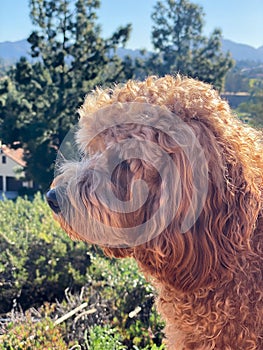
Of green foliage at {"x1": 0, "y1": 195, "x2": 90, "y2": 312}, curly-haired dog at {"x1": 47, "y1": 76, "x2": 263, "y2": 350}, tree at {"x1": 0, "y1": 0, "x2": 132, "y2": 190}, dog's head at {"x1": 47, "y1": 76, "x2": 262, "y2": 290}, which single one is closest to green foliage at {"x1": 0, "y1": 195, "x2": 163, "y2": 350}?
green foliage at {"x1": 0, "y1": 195, "x2": 90, "y2": 312}

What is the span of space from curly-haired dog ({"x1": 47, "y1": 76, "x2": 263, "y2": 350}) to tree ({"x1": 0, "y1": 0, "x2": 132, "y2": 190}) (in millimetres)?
17498

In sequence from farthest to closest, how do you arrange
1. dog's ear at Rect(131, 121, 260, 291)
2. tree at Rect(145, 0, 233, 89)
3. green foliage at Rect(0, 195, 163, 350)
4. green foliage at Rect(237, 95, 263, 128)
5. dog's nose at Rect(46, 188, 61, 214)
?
tree at Rect(145, 0, 233, 89)
green foliage at Rect(0, 195, 163, 350)
green foliage at Rect(237, 95, 263, 128)
dog's nose at Rect(46, 188, 61, 214)
dog's ear at Rect(131, 121, 260, 291)

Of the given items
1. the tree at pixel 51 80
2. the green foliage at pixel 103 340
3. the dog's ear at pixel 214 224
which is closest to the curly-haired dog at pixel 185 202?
the dog's ear at pixel 214 224

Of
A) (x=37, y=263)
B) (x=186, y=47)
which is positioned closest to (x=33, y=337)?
(x=37, y=263)

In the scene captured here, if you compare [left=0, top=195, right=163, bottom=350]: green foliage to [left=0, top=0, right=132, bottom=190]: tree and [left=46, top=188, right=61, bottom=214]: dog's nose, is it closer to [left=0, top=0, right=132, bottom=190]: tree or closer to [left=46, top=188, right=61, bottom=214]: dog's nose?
[left=46, top=188, right=61, bottom=214]: dog's nose

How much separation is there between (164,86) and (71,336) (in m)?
2.34

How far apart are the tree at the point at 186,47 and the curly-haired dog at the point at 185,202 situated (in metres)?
30.6

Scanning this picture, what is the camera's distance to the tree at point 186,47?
32000mm

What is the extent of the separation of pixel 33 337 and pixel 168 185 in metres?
1.96

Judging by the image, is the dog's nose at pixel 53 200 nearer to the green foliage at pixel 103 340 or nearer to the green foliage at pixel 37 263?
the green foliage at pixel 103 340

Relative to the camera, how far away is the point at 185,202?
1893mm

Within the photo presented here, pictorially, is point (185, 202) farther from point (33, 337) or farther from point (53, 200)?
point (33, 337)

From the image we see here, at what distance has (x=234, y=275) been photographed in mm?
1951

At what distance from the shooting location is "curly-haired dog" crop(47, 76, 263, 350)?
6.17ft
